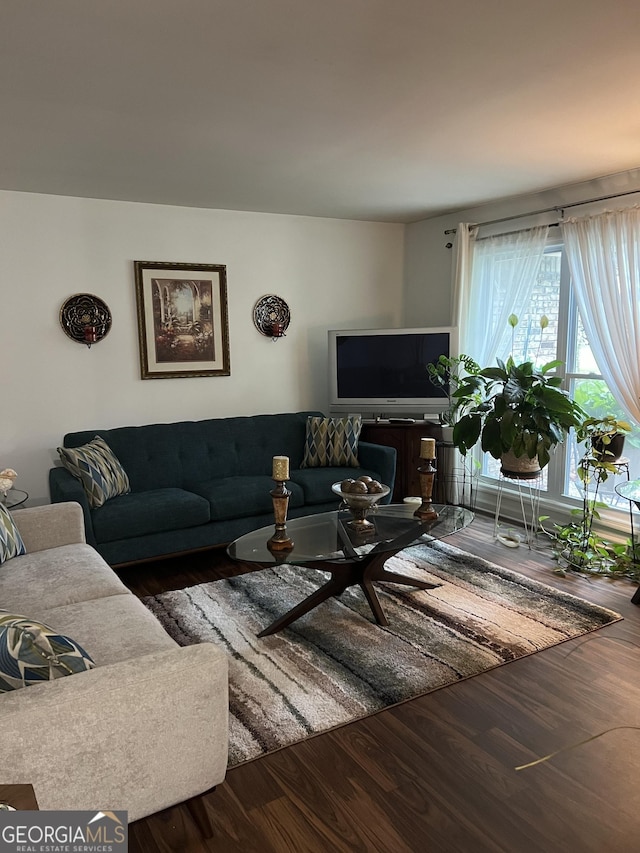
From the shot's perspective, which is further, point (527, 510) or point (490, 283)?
point (490, 283)

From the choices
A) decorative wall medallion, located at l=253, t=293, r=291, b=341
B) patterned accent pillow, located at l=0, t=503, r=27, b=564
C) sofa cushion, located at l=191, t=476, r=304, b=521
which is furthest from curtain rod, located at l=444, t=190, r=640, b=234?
patterned accent pillow, located at l=0, t=503, r=27, b=564

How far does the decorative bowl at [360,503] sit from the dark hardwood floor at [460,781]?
935 mm

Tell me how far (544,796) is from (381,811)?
53 centimetres

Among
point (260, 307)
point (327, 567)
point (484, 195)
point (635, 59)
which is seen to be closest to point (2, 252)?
point (260, 307)

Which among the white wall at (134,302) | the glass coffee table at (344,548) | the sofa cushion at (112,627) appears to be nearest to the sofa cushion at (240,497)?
the glass coffee table at (344,548)

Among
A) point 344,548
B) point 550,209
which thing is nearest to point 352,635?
point 344,548

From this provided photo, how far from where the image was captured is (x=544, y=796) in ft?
6.52

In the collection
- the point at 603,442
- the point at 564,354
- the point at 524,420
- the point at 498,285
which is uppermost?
the point at 498,285

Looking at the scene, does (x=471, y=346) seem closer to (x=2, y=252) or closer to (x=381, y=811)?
(x=2, y=252)

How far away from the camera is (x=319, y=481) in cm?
438

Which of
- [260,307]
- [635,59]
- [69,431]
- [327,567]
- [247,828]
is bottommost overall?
[247,828]

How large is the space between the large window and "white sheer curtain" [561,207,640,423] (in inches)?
8.6

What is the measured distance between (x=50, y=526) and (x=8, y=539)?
0.29 m

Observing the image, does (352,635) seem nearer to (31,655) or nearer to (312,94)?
(31,655)
